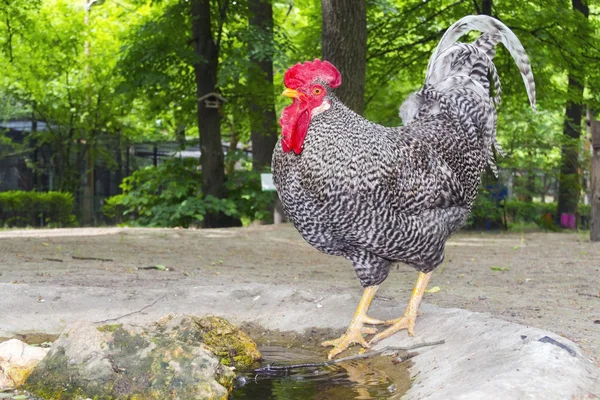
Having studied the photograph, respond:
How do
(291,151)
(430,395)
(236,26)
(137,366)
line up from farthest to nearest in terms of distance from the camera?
(236,26) < (291,151) < (137,366) < (430,395)

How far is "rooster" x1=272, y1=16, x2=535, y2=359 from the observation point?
439 centimetres

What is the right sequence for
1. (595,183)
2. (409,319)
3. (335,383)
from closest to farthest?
(335,383), (409,319), (595,183)

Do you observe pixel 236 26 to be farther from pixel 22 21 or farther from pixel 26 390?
pixel 26 390

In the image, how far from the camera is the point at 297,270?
930 centimetres

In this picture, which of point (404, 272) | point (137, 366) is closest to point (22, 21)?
point (404, 272)

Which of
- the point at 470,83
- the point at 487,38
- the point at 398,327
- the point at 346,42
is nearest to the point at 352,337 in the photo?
the point at 398,327

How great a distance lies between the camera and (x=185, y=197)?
17297 mm

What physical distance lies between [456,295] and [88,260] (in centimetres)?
484

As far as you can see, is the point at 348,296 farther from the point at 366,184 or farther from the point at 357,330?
the point at 366,184

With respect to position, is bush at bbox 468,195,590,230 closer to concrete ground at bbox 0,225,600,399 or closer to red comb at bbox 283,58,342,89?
concrete ground at bbox 0,225,600,399

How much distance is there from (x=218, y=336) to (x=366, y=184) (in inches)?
55.3

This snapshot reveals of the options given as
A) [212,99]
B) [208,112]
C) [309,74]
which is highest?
[212,99]

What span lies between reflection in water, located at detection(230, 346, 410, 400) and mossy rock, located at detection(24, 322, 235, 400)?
292 millimetres

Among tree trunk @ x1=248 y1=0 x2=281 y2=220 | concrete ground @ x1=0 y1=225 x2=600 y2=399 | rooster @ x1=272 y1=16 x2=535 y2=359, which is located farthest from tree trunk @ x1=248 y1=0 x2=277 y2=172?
rooster @ x1=272 y1=16 x2=535 y2=359
